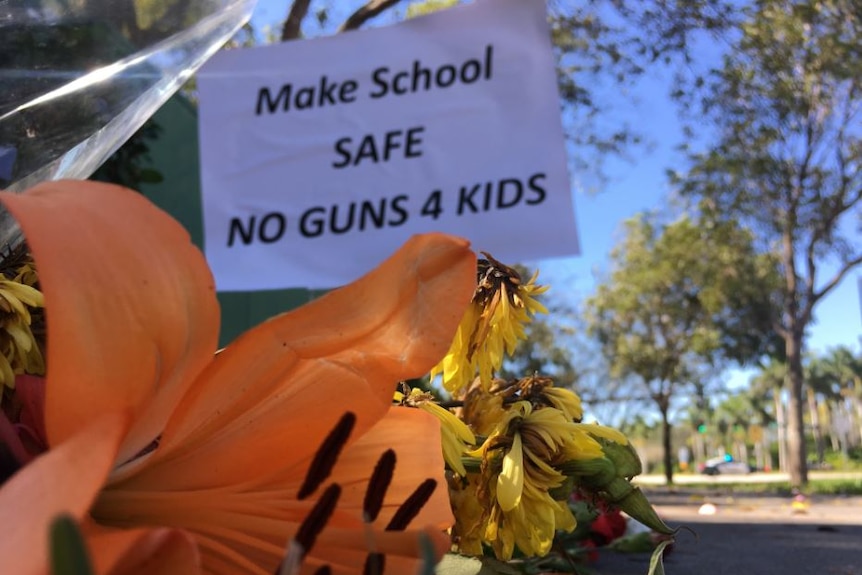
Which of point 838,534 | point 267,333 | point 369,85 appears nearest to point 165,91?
point 267,333

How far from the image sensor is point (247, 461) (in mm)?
370

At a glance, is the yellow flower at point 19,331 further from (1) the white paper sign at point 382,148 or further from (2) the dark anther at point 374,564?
(1) the white paper sign at point 382,148

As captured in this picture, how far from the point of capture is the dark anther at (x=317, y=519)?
1.08 ft

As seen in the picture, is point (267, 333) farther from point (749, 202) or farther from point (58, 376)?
point (749, 202)

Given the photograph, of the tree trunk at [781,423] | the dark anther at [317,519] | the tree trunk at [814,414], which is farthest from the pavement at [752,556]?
the tree trunk at [814,414]

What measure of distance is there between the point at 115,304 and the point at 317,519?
12cm

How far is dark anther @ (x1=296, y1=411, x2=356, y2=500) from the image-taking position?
1.14ft

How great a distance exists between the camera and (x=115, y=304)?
308 mm

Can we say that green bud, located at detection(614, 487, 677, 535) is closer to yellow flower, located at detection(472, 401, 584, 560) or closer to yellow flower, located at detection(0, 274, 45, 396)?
yellow flower, located at detection(472, 401, 584, 560)

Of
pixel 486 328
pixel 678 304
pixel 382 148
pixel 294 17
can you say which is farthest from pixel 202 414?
pixel 678 304

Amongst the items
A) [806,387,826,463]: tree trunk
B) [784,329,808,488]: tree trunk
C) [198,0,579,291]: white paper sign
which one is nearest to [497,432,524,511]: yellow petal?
[198,0,579,291]: white paper sign

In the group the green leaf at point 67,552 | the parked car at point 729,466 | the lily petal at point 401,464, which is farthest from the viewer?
the parked car at point 729,466

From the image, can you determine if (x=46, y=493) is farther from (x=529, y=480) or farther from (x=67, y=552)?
(x=529, y=480)

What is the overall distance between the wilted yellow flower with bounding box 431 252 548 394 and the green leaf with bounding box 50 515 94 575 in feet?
1.77
